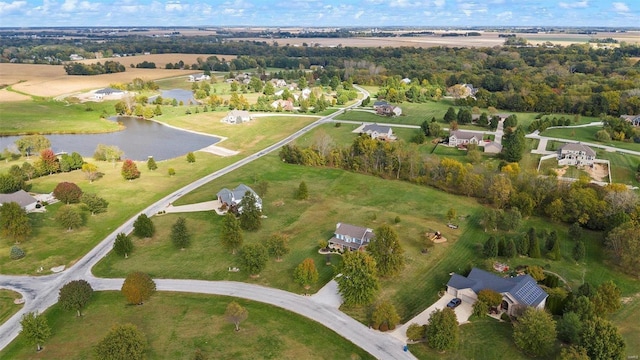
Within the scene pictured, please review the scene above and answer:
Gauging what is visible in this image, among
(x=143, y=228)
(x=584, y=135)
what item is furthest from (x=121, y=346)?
(x=584, y=135)

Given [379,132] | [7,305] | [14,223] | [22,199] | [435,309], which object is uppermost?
[14,223]

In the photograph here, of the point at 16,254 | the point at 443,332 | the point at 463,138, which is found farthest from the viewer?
the point at 463,138

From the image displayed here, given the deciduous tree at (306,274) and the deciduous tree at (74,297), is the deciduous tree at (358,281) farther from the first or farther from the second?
the deciduous tree at (74,297)

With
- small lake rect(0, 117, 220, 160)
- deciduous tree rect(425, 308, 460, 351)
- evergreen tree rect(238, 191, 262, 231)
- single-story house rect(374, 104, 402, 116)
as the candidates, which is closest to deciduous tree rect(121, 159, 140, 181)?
small lake rect(0, 117, 220, 160)

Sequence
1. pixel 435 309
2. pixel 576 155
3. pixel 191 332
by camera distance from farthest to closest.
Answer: pixel 576 155 < pixel 435 309 < pixel 191 332

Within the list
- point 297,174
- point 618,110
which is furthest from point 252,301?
point 618,110

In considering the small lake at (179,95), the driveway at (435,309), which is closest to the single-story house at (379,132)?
the driveway at (435,309)

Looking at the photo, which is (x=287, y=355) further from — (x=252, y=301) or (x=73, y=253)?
(x=73, y=253)

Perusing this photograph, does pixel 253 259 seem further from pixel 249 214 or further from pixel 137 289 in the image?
pixel 249 214
